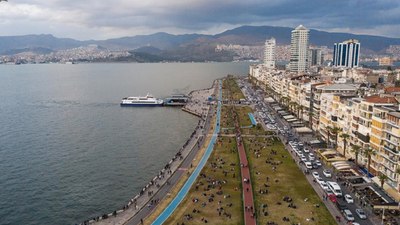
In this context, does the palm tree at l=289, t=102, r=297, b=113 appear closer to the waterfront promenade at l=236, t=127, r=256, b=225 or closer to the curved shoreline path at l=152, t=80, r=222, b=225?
the curved shoreline path at l=152, t=80, r=222, b=225

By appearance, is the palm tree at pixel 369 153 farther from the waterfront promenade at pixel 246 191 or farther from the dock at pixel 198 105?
the dock at pixel 198 105

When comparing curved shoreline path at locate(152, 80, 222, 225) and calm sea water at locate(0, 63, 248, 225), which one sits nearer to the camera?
curved shoreline path at locate(152, 80, 222, 225)

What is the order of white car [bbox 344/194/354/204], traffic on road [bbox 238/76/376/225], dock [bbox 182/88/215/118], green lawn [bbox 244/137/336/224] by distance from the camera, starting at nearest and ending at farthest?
green lawn [bbox 244/137/336/224] < traffic on road [bbox 238/76/376/225] < white car [bbox 344/194/354/204] < dock [bbox 182/88/215/118]

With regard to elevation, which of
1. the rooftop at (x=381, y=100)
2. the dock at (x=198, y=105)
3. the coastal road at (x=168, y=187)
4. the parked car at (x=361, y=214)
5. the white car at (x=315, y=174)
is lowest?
the coastal road at (x=168, y=187)

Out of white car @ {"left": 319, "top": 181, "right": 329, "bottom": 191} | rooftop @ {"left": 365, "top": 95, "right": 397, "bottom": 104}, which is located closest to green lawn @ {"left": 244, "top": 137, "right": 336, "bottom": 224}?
white car @ {"left": 319, "top": 181, "right": 329, "bottom": 191}

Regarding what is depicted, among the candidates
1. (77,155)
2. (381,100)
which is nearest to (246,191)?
(381,100)

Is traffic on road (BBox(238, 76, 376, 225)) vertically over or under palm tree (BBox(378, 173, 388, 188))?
under

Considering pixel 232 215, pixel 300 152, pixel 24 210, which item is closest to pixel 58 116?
pixel 24 210

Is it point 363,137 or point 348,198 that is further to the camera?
point 363,137

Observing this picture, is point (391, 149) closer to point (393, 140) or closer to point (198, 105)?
point (393, 140)

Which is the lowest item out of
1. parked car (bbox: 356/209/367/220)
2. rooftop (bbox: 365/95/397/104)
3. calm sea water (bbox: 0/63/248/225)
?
calm sea water (bbox: 0/63/248/225)

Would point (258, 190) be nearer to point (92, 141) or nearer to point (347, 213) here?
point (347, 213)

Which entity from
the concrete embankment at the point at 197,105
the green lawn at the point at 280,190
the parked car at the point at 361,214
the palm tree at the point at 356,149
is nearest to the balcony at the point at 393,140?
the palm tree at the point at 356,149
